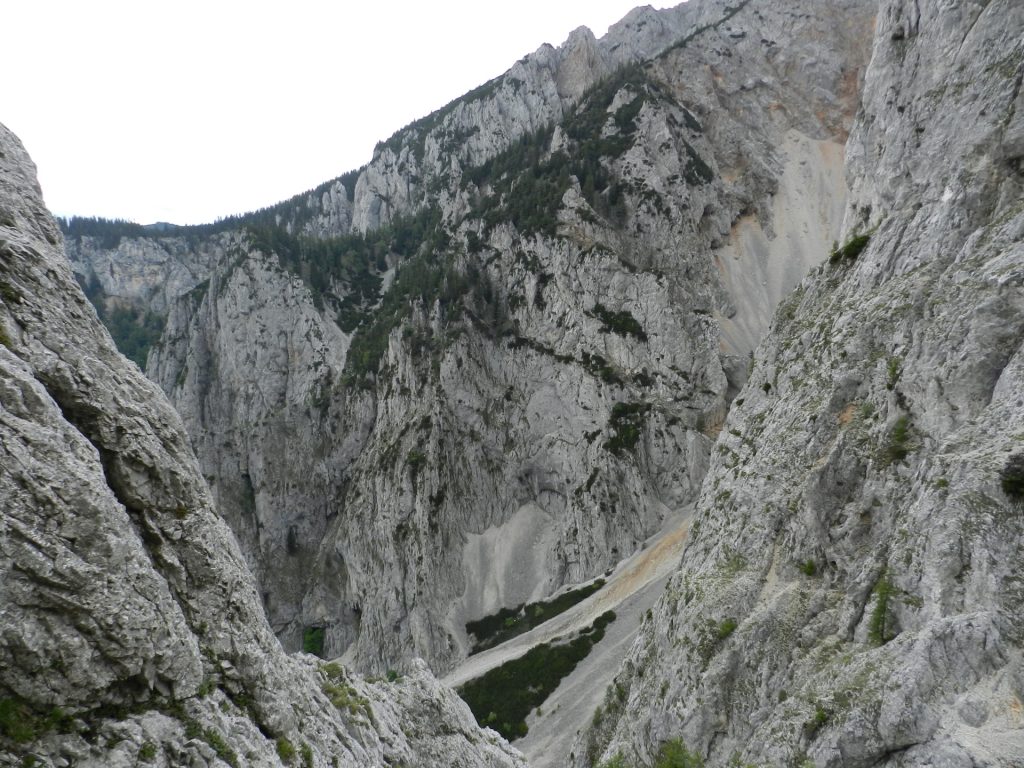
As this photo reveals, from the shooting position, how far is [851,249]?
31656 millimetres

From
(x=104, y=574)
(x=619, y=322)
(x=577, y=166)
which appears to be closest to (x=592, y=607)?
(x=619, y=322)

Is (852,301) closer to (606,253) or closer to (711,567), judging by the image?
(711,567)

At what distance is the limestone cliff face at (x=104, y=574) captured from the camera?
865 centimetres

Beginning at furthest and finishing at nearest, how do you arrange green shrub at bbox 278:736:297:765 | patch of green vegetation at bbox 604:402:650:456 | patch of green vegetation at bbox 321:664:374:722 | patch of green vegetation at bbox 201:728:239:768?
patch of green vegetation at bbox 604:402:650:456 → patch of green vegetation at bbox 321:664:374:722 → green shrub at bbox 278:736:297:765 → patch of green vegetation at bbox 201:728:239:768

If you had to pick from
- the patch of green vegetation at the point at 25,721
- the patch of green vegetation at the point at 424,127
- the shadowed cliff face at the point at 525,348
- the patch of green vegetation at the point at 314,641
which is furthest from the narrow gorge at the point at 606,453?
the patch of green vegetation at the point at 424,127

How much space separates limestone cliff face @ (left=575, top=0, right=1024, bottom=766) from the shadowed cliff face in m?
40.5

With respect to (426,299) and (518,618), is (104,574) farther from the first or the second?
(426,299)

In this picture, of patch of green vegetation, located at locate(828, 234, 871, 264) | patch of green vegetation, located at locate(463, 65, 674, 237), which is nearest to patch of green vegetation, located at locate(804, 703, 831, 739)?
patch of green vegetation, located at locate(828, 234, 871, 264)

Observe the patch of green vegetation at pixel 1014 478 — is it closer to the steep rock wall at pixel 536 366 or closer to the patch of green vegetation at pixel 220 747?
the patch of green vegetation at pixel 220 747

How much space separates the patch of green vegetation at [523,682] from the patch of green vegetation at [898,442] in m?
36.8

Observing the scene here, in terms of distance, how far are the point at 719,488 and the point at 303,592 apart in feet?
252

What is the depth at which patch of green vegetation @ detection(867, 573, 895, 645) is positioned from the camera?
16.2 m

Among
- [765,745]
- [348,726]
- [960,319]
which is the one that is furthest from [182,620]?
[960,319]

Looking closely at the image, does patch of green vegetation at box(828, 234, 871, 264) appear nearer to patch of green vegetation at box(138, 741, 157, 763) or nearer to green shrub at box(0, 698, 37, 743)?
patch of green vegetation at box(138, 741, 157, 763)
